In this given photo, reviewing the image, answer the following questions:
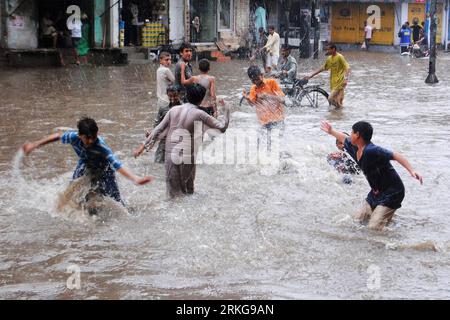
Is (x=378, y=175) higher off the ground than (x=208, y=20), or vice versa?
(x=208, y=20)

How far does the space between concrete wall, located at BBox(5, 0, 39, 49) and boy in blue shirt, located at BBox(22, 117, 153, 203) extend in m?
16.5

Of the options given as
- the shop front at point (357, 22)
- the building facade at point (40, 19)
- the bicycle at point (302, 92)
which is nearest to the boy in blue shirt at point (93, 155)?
the bicycle at point (302, 92)

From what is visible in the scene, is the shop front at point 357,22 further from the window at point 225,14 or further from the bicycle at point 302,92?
the bicycle at point 302,92

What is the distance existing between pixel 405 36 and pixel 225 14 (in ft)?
28.0

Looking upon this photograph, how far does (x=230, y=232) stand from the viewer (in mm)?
7297

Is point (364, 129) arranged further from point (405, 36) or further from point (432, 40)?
point (405, 36)

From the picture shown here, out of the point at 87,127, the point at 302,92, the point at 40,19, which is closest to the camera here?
the point at 87,127

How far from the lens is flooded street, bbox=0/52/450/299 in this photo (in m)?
5.92

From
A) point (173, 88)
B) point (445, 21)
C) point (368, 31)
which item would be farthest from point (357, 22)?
point (173, 88)

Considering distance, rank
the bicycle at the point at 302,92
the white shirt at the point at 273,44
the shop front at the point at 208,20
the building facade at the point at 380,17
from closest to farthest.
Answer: the bicycle at the point at 302,92
the white shirt at the point at 273,44
the shop front at the point at 208,20
the building facade at the point at 380,17

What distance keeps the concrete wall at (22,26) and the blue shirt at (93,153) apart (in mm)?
16488

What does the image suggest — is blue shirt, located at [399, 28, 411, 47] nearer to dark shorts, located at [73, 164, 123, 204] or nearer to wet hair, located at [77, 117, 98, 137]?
dark shorts, located at [73, 164, 123, 204]

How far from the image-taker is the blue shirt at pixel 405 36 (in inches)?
1328

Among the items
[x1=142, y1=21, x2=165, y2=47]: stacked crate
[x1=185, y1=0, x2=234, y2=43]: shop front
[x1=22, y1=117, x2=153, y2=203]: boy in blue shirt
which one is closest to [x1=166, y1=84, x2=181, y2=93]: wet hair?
[x1=22, y1=117, x2=153, y2=203]: boy in blue shirt
